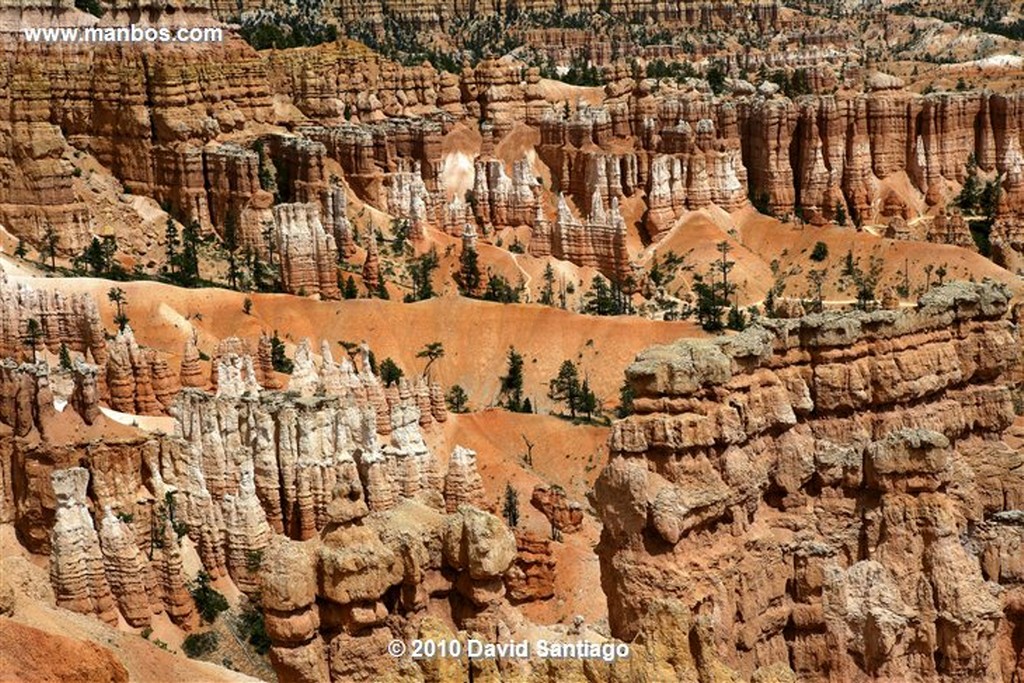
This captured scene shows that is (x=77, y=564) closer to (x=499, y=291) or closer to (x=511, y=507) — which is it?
(x=511, y=507)

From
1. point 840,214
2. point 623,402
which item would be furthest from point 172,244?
point 840,214

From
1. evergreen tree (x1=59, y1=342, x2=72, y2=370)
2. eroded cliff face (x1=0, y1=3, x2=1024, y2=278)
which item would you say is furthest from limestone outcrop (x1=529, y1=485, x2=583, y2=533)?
eroded cliff face (x1=0, y1=3, x2=1024, y2=278)

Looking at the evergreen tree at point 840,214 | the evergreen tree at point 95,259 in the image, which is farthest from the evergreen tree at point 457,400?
the evergreen tree at point 840,214

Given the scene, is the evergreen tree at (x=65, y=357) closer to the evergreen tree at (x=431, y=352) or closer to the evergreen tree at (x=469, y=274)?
the evergreen tree at (x=431, y=352)

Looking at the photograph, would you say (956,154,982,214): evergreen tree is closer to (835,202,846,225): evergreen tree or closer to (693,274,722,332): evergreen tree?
(835,202,846,225): evergreen tree

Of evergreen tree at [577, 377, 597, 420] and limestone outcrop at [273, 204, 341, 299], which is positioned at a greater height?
limestone outcrop at [273, 204, 341, 299]

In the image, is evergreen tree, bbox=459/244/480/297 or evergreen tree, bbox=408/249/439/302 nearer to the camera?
evergreen tree, bbox=408/249/439/302
